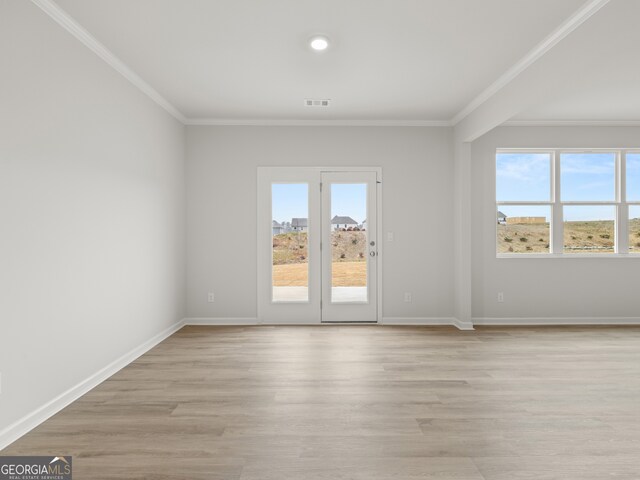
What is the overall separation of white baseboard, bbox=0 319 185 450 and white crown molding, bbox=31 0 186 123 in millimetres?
2605

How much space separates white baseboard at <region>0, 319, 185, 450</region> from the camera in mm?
2336

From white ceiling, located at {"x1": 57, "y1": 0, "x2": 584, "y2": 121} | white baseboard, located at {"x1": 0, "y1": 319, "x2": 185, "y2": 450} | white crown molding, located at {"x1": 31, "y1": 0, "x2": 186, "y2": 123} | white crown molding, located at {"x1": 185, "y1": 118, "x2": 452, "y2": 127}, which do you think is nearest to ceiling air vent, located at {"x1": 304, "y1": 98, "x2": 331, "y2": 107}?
white ceiling, located at {"x1": 57, "y1": 0, "x2": 584, "y2": 121}

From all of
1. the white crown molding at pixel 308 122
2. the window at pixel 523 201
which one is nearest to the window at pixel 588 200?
the window at pixel 523 201

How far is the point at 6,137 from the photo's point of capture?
2299 mm

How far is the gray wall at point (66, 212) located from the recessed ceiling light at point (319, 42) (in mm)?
1768

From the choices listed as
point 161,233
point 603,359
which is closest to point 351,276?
point 161,233

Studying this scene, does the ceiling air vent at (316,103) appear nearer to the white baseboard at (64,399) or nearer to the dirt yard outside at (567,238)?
the dirt yard outside at (567,238)

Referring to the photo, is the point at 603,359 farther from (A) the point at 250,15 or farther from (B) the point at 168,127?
(B) the point at 168,127

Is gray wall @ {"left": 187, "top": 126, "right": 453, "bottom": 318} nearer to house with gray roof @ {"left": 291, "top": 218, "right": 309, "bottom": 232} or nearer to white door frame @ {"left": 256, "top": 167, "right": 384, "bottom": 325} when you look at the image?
white door frame @ {"left": 256, "top": 167, "right": 384, "bottom": 325}

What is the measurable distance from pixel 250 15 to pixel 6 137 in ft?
5.64

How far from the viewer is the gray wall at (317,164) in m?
5.39

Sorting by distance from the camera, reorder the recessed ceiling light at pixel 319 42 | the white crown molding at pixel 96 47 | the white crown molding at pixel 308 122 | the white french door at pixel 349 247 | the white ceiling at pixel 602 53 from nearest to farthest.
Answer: the white ceiling at pixel 602 53 < the white crown molding at pixel 96 47 < the recessed ceiling light at pixel 319 42 < the white crown molding at pixel 308 122 < the white french door at pixel 349 247

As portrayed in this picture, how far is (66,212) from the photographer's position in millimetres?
2842

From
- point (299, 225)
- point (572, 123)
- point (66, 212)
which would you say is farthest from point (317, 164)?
point (572, 123)
